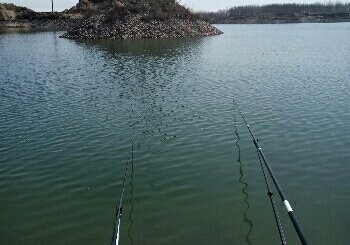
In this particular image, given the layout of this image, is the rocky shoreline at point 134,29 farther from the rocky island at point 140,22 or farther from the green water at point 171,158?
the green water at point 171,158

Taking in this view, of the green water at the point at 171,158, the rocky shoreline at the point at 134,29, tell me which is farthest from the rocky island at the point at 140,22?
the green water at the point at 171,158

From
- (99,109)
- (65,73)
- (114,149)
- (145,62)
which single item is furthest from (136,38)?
(114,149)

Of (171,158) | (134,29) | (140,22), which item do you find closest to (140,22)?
(140,22)

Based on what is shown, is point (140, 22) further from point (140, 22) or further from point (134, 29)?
point (134, 29)

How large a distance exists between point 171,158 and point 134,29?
66.9 meters

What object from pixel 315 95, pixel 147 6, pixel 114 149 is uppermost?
pixel 147 6

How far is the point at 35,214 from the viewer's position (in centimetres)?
1135

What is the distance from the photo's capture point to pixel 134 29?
78.2 m

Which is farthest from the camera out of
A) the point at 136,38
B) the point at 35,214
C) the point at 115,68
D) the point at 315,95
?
the point at 136,38

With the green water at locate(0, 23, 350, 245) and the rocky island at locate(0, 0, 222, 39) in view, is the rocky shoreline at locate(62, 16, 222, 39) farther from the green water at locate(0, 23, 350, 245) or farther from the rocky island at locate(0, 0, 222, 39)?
the green water at locate(0, 23, 350, 245)

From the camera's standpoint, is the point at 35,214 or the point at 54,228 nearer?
the point at 54,228

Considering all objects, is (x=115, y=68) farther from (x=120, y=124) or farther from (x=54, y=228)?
(x=54, y=228)

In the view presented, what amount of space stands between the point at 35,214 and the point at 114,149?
5365mm

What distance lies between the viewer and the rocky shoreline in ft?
254
